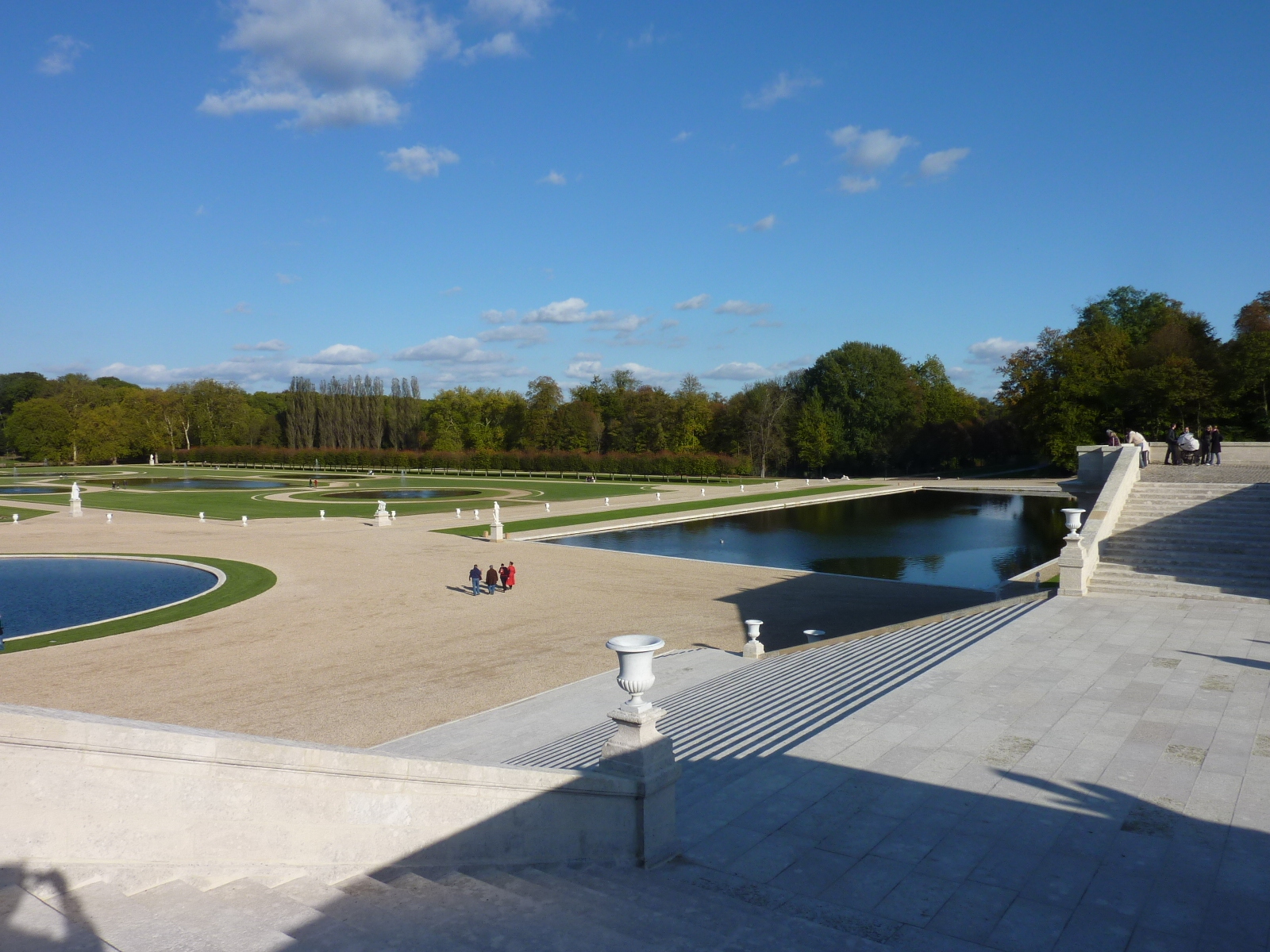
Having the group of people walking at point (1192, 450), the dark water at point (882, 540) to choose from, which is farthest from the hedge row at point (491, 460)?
the group of people walking at point (1192, 450)

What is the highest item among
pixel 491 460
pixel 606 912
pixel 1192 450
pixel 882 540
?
pixel 1192 450

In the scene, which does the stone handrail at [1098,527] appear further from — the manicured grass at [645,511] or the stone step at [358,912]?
the manicured grass at [645,511]

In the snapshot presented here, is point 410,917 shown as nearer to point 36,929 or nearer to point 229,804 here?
point 229,804

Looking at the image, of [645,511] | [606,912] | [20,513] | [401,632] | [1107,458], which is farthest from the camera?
[645,511]

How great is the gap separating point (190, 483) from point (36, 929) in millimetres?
79257

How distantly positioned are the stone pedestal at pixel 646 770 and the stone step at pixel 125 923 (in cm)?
277

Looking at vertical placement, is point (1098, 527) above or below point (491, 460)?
below

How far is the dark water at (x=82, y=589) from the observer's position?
20625mm

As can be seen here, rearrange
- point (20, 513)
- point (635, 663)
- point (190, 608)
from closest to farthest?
point (635, 663) < point (190, 608) < point (20, 513)

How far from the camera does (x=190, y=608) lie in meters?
21.1

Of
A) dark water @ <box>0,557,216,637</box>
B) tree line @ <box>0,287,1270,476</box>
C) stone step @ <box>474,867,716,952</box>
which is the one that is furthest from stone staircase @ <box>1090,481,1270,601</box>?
tree line @ <box>0,287,1270,476</box>

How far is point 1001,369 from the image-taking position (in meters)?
76.8

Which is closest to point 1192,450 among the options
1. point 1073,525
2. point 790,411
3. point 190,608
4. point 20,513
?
point 1073,525

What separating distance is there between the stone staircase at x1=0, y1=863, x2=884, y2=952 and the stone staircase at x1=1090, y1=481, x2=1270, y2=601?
1381 cm
